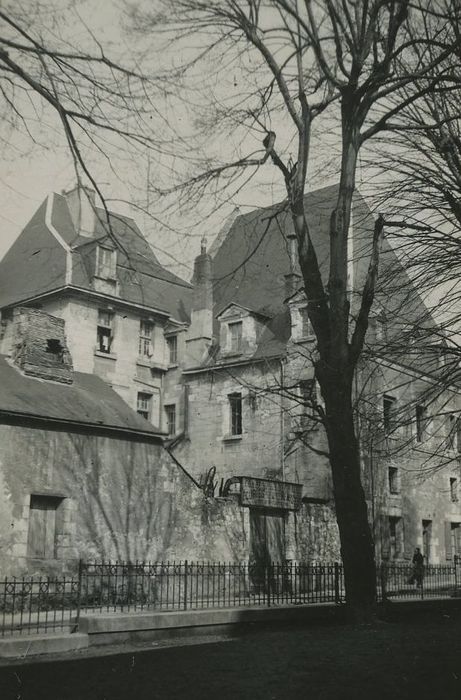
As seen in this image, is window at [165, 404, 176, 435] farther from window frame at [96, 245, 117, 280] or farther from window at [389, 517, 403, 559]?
window at [389, 517, 403, 559]

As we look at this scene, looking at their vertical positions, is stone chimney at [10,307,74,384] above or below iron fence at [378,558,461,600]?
above

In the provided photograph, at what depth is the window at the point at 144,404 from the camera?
104ft

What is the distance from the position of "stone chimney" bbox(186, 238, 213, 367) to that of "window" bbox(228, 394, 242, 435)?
2.38 meters

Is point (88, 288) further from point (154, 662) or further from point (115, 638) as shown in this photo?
point (154, 662)

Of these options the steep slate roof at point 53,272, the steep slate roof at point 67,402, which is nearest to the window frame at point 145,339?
the steep slate roof at point 53,272

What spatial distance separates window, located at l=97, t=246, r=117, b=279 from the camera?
30.9m

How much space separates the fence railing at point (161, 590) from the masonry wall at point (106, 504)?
450 mm

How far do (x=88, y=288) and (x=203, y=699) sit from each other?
80.9ft

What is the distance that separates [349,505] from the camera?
11719 mm

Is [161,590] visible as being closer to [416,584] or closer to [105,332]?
[416,584]

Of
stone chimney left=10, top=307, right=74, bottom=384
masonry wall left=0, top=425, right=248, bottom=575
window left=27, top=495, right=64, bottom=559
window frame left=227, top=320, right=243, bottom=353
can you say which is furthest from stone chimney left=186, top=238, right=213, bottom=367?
window left=27, top=495, right=64, bottom=559

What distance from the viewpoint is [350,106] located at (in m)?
12.6

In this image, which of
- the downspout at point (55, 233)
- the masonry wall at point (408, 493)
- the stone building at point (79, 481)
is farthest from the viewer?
the downspout at point (55, 233)

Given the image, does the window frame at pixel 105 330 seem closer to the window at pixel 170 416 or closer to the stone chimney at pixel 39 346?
the window at pixel 170 416
